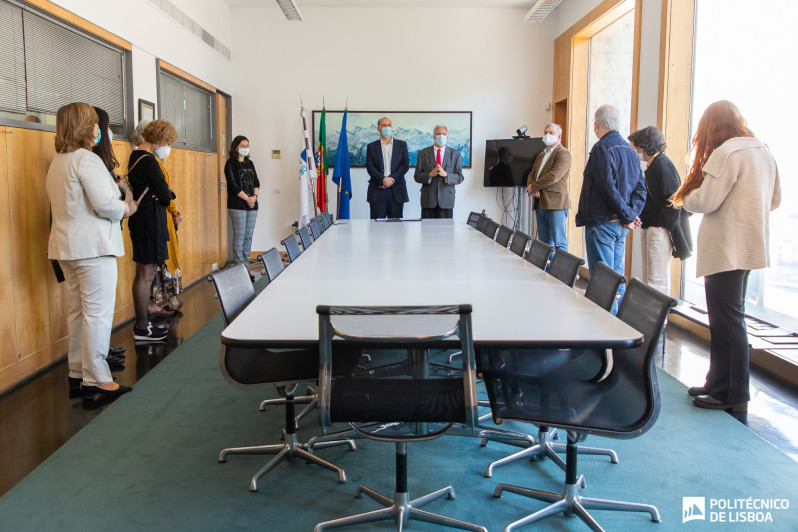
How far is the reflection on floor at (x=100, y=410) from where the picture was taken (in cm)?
302

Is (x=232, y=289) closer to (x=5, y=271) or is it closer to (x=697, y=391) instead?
(x=5, y=271)

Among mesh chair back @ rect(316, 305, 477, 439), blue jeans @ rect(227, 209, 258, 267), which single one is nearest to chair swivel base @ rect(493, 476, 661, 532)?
mesh chair back @ rect(316, 305, 477, 439)

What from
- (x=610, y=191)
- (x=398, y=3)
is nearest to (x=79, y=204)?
(x=610, y=191)

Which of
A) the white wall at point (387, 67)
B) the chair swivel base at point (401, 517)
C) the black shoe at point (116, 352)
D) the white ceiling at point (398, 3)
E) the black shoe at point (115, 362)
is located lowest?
the chair swivel base at point (401, 517)

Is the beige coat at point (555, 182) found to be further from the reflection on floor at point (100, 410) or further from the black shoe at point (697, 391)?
the black shoe at point (697, 391)

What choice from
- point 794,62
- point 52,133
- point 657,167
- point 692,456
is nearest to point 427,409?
point 692,456

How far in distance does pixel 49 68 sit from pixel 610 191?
4.06 metres

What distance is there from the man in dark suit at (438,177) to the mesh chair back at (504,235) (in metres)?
3.43

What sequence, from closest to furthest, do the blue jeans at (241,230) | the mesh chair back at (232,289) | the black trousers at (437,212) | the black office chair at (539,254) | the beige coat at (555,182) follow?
the mesh chair back at (232,289)
the black office chair at (539,254)
the beige coat at (555,182)
the blue jeans at (241,230)
the black trousers at (437,212)

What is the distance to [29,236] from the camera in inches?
159

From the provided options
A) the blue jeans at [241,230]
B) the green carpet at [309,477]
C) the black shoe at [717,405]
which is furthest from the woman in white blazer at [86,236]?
the blue jeans at [241,230]

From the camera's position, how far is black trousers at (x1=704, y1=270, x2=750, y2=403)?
3453mm

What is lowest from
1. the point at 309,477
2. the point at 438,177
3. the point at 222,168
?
the point at 309,477

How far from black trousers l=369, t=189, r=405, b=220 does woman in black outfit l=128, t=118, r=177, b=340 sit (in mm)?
3985
